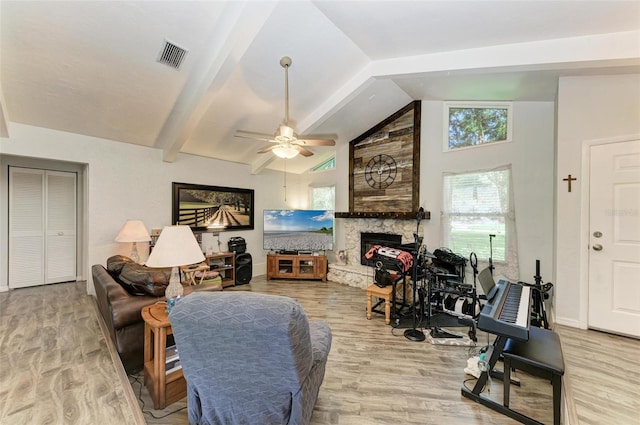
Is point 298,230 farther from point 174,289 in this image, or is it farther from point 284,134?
point 174,289

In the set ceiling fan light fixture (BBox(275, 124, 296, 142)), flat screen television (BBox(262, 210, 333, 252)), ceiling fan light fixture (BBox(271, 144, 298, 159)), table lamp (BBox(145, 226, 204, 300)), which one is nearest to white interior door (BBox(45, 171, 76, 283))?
flat screen television (BBox(262, 210, 333, 252))

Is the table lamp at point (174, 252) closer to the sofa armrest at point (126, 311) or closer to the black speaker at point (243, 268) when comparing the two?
the sofa armrest at point (126, 311)

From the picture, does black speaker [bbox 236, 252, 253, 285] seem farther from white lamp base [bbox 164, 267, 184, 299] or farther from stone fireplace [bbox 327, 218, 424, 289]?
white lamp base [bbox 164, 267, 184, 299]

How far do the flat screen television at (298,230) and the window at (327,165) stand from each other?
117cm

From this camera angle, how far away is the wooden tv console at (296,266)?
5.30 metres

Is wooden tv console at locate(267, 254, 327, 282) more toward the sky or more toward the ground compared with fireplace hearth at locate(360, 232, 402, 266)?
more toward the ground

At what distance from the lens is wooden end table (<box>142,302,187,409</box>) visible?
69.1 inches

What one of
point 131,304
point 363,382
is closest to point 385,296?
point 363,382

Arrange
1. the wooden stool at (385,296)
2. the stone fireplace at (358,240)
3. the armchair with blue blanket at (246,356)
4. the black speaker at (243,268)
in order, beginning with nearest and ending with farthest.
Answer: the armchair with blue blanket at (246,356) < the wooden stool at (385,296) < the stone fireplace at (358,240) < the black speaker at (243,268)

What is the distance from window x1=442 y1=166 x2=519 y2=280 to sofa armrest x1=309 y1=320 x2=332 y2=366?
2977mm

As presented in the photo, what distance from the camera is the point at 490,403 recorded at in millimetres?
1827

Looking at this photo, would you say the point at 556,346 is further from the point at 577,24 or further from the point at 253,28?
the point at 253,28

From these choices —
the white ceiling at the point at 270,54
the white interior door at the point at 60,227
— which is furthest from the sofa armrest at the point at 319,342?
the white interior door at the point at 60,227

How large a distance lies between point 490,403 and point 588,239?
2.06 metres
